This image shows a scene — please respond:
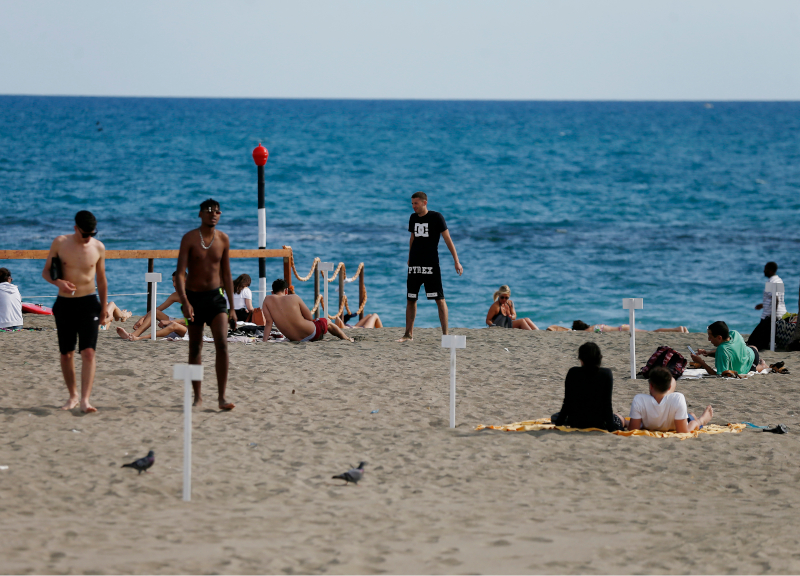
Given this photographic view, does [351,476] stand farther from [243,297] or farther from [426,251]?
[243,297]

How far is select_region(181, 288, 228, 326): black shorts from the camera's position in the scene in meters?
6.85

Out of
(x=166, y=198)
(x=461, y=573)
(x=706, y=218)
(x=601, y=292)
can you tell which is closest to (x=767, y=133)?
(x=706, y=218)

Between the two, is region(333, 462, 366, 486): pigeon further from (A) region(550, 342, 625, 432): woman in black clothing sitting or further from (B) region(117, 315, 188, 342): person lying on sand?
(B) region(117, 315, 188, 342): person lying on sand

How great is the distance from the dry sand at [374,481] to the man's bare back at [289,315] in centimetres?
155

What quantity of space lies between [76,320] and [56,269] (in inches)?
16.3

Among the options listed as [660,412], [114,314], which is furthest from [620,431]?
[114,314]

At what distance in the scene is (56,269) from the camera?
259 inches

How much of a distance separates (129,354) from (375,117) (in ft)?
334

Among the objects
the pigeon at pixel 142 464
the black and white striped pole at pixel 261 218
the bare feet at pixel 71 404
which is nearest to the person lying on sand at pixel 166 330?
the black and white striped pole at pixel 261 218

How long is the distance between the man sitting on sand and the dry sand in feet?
5.09

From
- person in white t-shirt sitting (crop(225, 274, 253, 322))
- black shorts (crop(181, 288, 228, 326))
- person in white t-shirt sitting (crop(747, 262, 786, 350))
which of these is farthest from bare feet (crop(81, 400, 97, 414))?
person in white t-shirt sitting (crop(747, 262, 786, 350))

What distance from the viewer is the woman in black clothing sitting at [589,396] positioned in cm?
642

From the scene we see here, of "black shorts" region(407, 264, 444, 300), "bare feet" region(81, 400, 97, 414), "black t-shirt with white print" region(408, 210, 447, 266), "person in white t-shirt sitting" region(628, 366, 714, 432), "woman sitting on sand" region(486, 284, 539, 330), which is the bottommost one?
"bare feet" region(81, 400, 97, 414)

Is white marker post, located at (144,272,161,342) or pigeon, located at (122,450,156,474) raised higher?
white marker post, located at (144,272,161,342)
